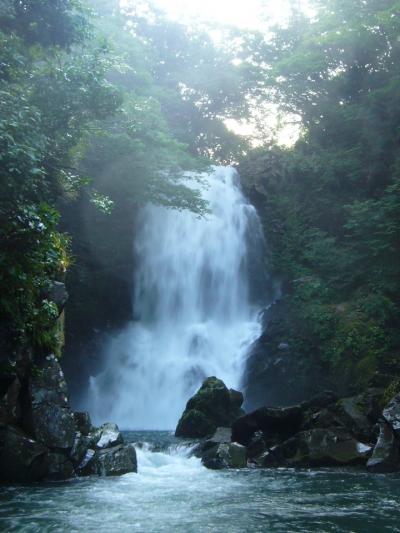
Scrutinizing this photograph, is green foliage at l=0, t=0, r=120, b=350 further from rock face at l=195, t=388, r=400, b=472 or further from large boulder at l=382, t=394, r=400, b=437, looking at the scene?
large boulder at l=382, t=394, r=400, b=437

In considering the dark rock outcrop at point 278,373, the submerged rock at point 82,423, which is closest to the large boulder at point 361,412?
the dark rock outcrop at point 278,373

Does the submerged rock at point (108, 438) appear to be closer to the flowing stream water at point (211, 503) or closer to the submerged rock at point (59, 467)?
the flowing stream water at point (211, 503)

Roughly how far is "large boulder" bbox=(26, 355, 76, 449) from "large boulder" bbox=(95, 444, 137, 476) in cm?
66

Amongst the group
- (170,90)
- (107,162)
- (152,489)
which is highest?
(170,90)

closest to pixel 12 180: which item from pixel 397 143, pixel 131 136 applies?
pixel 131 136

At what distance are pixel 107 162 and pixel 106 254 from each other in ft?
13.4

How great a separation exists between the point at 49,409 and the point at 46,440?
497 mm

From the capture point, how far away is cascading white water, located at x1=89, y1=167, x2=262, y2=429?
17.5 meters

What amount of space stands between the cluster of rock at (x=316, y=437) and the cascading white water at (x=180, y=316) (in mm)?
6477

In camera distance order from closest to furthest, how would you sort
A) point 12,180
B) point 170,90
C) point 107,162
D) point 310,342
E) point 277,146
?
point 12,180
point 310,342
point 107,162
point 170,90
point 277,146

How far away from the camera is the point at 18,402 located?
8.04m

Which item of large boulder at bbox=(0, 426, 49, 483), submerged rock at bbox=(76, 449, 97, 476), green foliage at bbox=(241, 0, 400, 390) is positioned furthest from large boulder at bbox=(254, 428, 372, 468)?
green foliage at bbox=(241, 0, 400, 390)

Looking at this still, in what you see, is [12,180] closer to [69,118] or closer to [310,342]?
[69,118]

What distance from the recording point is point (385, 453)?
8594 millimetres
